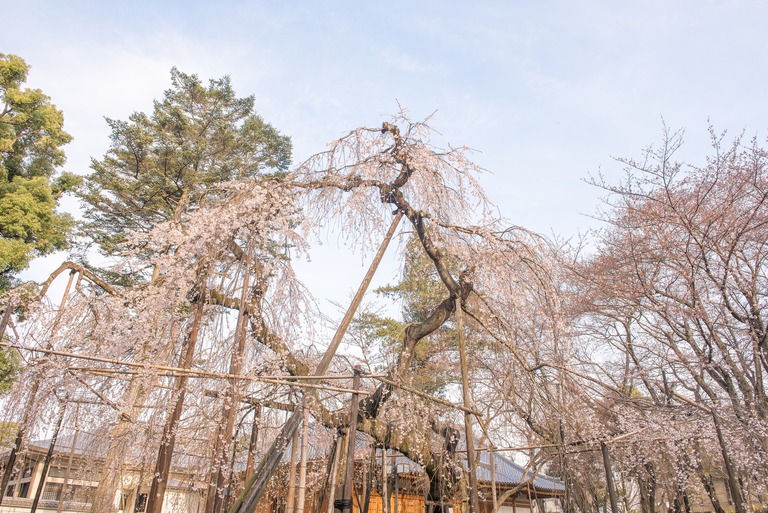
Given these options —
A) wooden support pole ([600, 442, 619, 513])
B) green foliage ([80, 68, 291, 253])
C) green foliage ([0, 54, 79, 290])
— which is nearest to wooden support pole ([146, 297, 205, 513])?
wooden support pole ([600, 442, 619, 513])

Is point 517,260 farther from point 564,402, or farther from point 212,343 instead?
point 212,343

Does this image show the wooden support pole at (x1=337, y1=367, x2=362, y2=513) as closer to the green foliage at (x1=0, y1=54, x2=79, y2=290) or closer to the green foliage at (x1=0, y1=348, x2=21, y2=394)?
the green foliage at (x1=0, y1=348, x2=21, y2=394)

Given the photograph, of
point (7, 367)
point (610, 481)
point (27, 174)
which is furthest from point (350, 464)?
point (27, 174)

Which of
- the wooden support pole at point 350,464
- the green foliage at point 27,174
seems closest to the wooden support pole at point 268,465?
the wooden support pole at point 350,464

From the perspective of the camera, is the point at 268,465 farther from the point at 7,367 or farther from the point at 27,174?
the point at 27,174

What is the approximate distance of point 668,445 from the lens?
9.30 metres

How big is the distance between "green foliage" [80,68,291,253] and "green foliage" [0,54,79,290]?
0.88 meters

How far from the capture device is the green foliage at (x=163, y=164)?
12.6m

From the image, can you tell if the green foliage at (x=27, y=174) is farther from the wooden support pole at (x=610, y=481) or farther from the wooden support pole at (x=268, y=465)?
the wooden support pole at (x=610, y=481)

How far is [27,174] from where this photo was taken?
506 inches

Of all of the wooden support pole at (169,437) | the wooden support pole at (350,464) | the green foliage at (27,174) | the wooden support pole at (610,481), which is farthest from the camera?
the green foliage at (27,174)

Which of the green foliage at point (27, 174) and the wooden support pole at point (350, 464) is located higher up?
the green foliage at point (27, 174)

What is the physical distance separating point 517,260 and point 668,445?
6.19 metres

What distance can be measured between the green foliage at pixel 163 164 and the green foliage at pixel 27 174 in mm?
880
